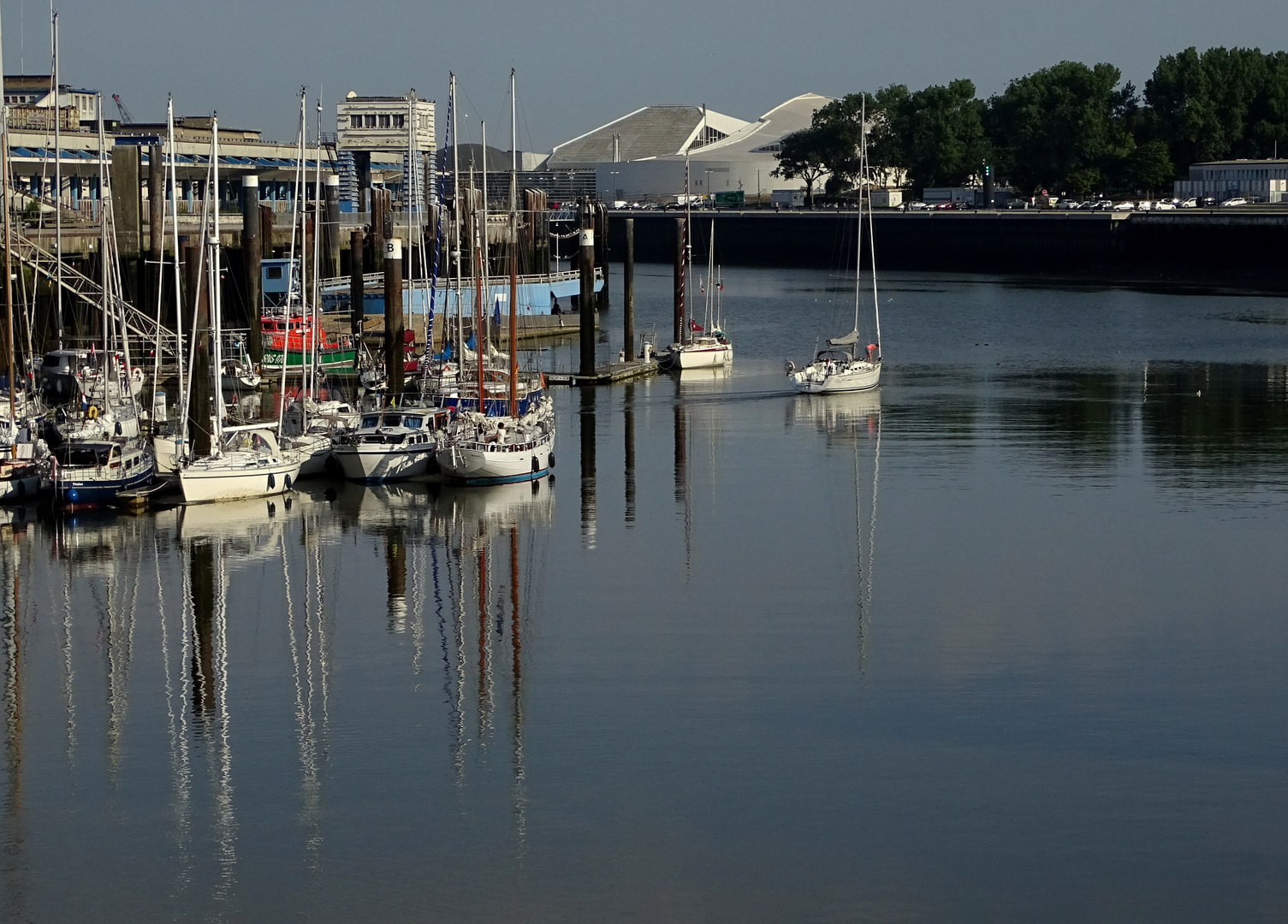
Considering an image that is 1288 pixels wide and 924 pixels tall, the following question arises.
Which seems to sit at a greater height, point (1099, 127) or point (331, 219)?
point (1099, 127)

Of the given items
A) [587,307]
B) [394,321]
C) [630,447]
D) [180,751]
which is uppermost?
[587,307]

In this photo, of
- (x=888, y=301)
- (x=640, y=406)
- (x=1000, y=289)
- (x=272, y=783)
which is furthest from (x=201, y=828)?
(x=1000, y=289)

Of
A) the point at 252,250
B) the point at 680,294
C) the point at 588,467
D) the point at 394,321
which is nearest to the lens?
the point at 588,467

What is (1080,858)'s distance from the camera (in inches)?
687

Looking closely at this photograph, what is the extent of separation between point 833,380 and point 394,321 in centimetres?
1528

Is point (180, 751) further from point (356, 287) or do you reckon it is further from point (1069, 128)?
point (1069, 128)

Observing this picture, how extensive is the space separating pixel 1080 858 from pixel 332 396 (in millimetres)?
29384

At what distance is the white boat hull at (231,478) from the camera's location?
109 feet

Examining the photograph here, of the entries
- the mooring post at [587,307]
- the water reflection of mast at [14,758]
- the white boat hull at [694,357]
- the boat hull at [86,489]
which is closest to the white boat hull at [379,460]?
the boat hull at [86,489]

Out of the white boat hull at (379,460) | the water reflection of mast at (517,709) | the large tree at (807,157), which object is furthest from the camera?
the large tree at (807,157)

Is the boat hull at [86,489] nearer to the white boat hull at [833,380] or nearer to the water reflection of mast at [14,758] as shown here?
the water reflection of mast at [14,758]

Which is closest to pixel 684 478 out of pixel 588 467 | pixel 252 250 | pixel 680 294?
pixel 588 467

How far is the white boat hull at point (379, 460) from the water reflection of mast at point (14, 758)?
8.62 metres

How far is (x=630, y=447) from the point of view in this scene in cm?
4191
